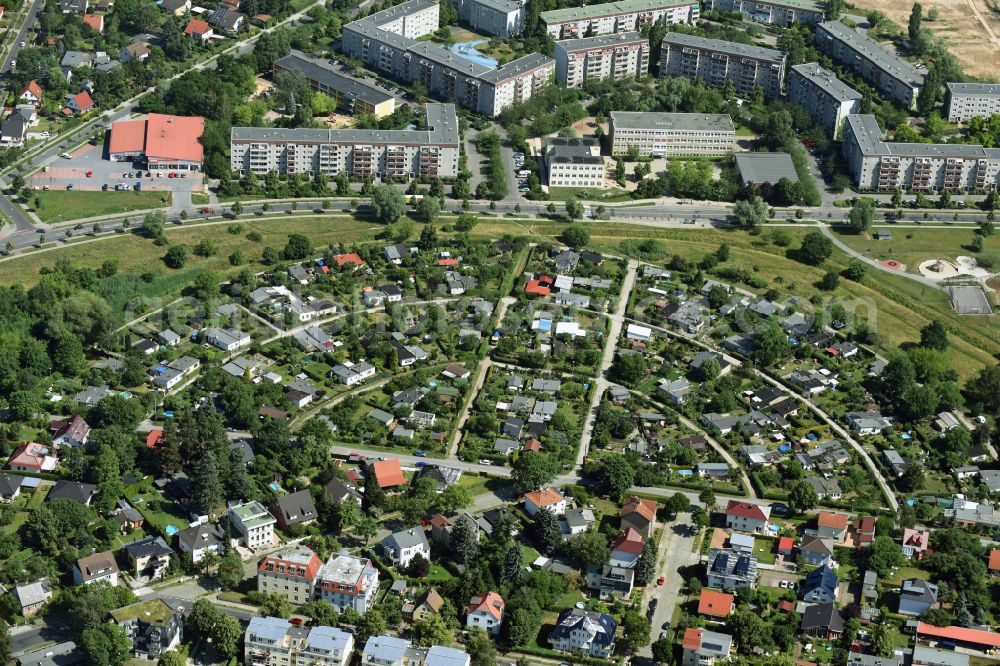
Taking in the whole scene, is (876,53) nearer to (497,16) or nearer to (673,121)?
(673,121)

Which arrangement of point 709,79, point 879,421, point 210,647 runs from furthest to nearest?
point 709,79 < point 879,421 < point 210,647

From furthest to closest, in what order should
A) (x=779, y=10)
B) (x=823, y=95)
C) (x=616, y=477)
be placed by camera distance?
(x=779, y=10), (x=823, y=95), (x=616, y=477)

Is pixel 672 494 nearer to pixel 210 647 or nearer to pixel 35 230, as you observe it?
pixel 210 647

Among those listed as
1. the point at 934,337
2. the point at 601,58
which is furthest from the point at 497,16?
the point at 934,337

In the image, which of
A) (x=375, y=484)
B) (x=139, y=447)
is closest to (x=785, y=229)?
(x=375, y=484)

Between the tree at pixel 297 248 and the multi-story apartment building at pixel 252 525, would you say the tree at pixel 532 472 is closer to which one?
the multi-story apartment building at pixel 252 525

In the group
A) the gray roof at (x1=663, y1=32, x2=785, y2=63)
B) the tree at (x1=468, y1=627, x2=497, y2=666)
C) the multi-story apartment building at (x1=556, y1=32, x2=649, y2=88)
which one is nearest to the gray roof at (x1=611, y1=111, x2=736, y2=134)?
the multi-story apartment building at (x1=556, y1=32, x2=649, y2=88)

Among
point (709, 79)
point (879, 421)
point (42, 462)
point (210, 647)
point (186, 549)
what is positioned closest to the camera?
point (210, 647)
